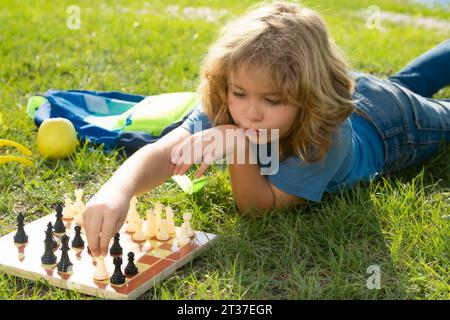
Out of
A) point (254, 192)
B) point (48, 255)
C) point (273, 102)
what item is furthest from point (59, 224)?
point (273, 102)

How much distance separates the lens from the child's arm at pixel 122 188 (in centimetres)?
182

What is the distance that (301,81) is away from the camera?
80.0 inches

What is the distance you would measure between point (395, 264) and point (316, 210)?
1.29ft

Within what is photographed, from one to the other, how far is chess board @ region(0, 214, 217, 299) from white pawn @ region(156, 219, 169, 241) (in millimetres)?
14

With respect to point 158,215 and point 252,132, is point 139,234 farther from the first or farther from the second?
point 252,132

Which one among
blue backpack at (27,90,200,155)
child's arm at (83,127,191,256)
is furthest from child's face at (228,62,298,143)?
blue backpack at (27,90,200,155)

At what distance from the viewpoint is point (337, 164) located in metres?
2.28

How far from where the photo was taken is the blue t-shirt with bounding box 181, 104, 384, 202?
2.22 m

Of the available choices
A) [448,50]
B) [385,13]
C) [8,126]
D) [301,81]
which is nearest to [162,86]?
[8,126]

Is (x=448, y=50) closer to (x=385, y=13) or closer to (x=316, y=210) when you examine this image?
(x=316, y=210)

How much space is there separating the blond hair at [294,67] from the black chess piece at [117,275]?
68 cm

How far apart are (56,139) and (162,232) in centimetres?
90

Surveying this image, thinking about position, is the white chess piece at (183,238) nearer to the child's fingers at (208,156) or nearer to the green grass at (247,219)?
the green grass at (247,219)

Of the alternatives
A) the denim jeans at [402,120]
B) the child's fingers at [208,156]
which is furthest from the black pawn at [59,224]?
the denim jeans at [402,120]
